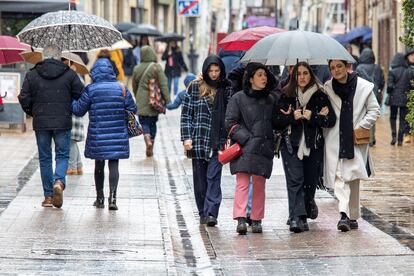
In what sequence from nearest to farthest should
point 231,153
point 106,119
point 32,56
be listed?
point 231,153 < point 106,119 < point 32,56

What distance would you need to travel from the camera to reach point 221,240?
40.8 ft

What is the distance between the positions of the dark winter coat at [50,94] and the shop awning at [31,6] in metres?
14.2

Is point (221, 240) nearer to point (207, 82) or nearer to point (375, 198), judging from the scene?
point (207, 82)

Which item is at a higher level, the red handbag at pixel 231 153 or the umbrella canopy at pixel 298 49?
the umbrella canopy at pixel 298 49

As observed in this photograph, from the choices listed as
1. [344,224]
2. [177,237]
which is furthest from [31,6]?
[344,224]

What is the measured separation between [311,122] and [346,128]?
1.18ft

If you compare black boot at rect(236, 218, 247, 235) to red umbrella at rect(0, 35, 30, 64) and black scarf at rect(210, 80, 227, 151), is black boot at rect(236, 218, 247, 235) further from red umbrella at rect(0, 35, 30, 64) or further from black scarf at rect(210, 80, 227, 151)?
red umbrella at rect(0, 35, 30, 64)

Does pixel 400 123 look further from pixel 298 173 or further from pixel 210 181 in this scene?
pixel 298 173

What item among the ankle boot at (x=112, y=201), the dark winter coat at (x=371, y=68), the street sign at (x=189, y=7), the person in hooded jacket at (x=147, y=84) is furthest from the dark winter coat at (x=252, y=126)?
the street sign at (x=189, y=7)

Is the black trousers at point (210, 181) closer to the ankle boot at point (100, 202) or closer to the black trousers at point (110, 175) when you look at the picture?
the black trousers at point (110, 175)

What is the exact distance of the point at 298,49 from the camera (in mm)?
12484

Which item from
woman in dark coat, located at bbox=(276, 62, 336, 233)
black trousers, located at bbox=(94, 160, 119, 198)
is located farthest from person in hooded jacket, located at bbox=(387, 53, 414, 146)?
woman in dark coat, located at bbox=(276, 62, 336, 233)

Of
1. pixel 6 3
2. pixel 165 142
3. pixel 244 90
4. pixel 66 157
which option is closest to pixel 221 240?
pixel 244 90

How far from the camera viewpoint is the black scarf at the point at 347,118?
12.8 metres
